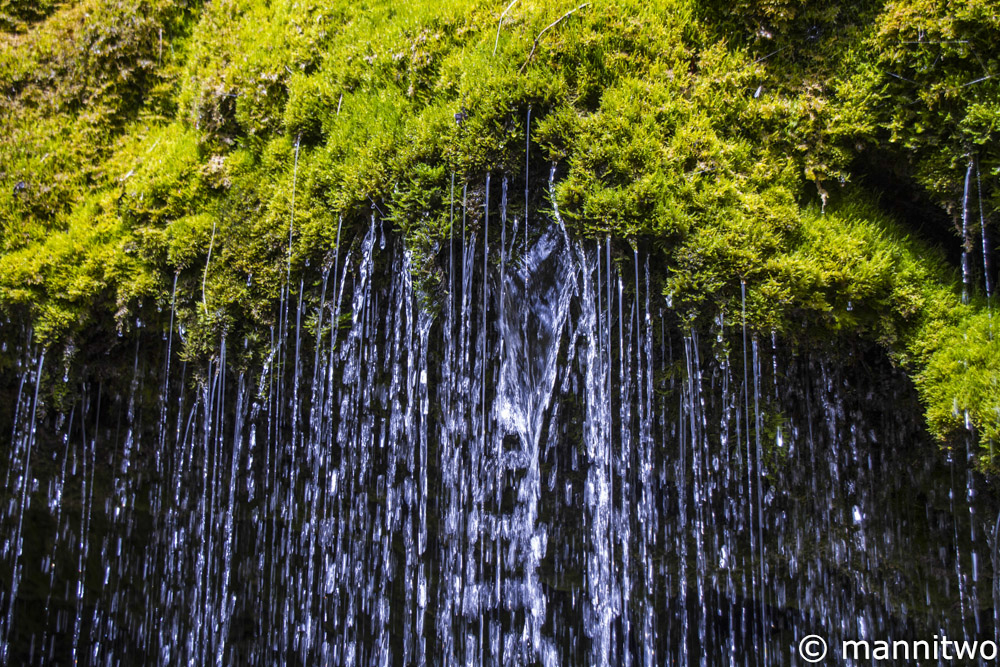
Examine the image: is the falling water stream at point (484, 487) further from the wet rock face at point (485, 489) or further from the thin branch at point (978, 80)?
the thin branch at point (978, 80)

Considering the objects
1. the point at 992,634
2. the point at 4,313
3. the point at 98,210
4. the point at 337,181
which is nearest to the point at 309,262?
the point at 337,181

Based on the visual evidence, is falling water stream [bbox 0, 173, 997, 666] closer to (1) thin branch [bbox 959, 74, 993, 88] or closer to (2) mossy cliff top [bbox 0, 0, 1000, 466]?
(2) mossy cliff top [bbox 0, 0, 1000, 466]

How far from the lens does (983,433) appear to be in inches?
126

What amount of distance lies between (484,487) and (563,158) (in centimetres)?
255

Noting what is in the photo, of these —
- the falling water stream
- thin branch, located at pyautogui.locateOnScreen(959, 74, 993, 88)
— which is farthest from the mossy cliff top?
the falling water stream

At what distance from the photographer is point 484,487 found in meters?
4.96

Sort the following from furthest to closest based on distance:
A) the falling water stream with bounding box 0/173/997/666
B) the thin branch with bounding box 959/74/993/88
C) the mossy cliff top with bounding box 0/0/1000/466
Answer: the falling water stream with bounding box 0/173/997/666 < the mossy cliff top with bounding box 0/0/1000/466 < the thin branch with bounding box 959/74/993/88

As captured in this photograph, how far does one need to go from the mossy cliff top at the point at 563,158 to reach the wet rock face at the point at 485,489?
1.04 ft

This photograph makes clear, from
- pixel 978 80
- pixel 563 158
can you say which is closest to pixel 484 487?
pixel 563 158

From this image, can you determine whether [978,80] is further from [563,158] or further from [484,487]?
[484,487]

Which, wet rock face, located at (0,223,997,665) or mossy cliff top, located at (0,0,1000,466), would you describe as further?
wet rock face, located at (0,223,997,665)

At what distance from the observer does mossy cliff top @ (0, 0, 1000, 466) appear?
11.2 feet

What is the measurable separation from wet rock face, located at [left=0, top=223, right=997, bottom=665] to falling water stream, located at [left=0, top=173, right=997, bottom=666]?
0.02 m

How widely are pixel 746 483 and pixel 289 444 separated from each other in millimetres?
3681
